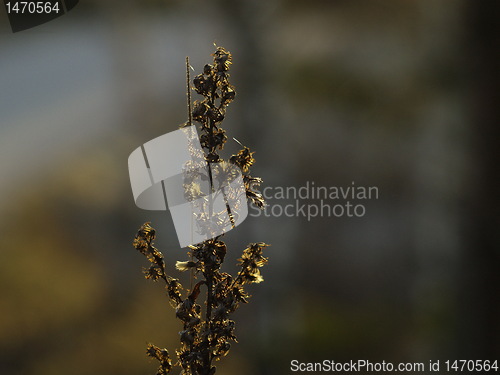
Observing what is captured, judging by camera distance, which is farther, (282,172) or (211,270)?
(282,172)

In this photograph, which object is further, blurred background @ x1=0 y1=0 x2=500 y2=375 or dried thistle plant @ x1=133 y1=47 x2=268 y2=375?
blurred background @ x1=0 y1=0 x2=500 y2=375

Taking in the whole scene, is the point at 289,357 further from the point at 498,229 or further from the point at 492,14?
the point at 492,14

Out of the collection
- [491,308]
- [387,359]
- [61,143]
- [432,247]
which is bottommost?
[387,359]

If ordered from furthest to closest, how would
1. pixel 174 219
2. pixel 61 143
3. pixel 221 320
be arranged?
pixel 61 143 < pixel 174 219 < pixel 221 320

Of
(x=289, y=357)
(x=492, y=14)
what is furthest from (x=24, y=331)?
(x=492, y=14)

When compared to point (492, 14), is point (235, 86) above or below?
below

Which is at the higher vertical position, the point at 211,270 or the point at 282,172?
the point at 282,172

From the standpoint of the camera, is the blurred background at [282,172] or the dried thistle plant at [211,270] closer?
the dried thistle plant at [211,270]

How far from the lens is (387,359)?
1.43m

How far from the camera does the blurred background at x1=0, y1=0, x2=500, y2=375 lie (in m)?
1.36

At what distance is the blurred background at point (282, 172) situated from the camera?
136 centimetres

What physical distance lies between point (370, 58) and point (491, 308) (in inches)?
25.8

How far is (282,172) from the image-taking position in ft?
4.60

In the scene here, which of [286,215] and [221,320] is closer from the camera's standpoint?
[221,320]
